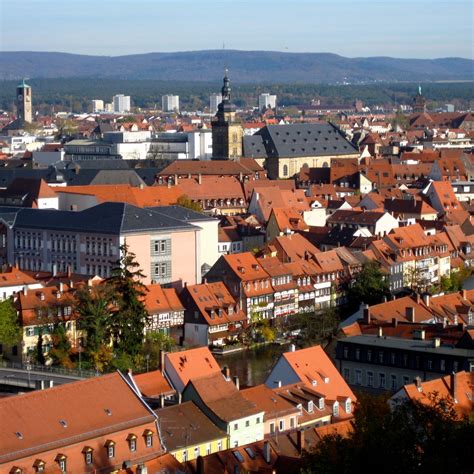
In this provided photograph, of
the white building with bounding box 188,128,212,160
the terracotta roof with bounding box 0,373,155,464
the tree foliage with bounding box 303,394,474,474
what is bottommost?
the white building with bounding box 188,128,212,160

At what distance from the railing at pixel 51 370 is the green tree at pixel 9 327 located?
1.97 ft

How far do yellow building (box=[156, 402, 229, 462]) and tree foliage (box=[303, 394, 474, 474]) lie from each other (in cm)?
388

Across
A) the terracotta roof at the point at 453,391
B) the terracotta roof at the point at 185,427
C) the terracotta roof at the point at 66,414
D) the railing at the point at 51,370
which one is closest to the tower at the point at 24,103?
the railing at the point at 51,370

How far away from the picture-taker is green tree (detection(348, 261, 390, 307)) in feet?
136

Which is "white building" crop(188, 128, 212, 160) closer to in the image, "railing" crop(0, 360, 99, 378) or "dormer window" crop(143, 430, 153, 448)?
"railing" crop(0, 360, 99, 378)

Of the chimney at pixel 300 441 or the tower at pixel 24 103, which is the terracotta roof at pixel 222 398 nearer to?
the chimney at pixel 300 441

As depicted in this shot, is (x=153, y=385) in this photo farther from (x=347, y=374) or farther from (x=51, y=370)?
(x=51, y=370)

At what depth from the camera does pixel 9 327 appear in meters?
34.2

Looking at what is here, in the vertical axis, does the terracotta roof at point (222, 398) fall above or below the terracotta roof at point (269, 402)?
above

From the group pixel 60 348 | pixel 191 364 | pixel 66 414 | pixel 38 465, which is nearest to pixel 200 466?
pixel 66 414

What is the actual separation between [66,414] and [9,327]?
12.7 m

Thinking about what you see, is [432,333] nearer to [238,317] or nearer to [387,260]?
[238,317]

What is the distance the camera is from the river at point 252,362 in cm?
3369

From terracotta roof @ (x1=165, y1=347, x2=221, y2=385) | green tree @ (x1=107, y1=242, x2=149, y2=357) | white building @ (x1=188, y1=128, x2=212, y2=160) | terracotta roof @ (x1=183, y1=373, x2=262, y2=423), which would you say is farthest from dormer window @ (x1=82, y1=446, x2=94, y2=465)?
white building @ (x1=188, y1=128, x2=212, y2=160)
